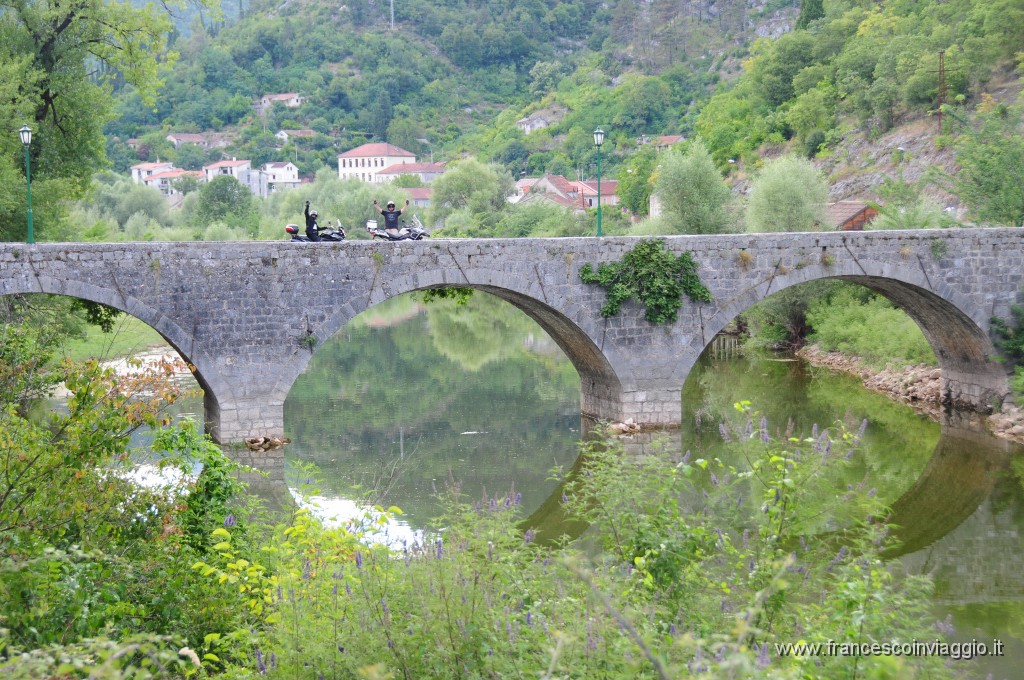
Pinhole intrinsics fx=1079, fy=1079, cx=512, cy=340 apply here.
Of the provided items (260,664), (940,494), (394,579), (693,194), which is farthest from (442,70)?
(260,664)

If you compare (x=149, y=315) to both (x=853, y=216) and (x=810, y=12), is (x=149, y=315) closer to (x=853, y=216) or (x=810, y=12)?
(x=853, y=216)

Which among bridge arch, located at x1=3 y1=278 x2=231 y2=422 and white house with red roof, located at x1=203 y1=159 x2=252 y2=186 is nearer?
bridge arch, located at x1=3 y1=278 x2=231 y2=422

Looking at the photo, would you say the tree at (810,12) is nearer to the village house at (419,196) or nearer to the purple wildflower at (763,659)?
the village house at (419,196)

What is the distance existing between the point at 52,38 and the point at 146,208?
42489 millimetres

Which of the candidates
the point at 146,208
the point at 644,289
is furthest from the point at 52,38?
the point at 146,208

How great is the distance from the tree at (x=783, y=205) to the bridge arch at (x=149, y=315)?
17667mm

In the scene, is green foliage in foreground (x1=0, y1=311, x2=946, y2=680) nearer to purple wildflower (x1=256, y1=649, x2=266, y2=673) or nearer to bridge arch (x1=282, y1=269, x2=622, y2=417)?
purple wildflower (x1=256, y1=649, x2=266, y2=673)

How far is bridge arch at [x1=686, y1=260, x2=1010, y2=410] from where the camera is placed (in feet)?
64.3

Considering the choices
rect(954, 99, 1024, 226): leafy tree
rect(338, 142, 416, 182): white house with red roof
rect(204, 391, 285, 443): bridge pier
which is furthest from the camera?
rect(338, 142, 416, 182): white house with red roof

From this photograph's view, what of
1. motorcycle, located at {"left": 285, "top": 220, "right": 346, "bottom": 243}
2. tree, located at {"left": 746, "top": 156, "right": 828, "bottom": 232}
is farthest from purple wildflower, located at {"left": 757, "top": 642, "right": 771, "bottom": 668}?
tree, located at {"left": 746, "top": 156, "right": 828, "bottom": 232}

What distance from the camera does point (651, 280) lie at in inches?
756

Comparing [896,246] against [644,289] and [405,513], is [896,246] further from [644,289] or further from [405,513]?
[405,513]

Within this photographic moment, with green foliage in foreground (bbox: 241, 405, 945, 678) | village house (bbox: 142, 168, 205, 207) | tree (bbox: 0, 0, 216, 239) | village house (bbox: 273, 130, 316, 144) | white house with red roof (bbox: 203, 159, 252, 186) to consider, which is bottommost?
green foliage in foreground (bbox: 241, 405, 945, 678)

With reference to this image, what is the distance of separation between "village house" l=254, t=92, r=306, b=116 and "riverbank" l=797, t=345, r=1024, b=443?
285ft
